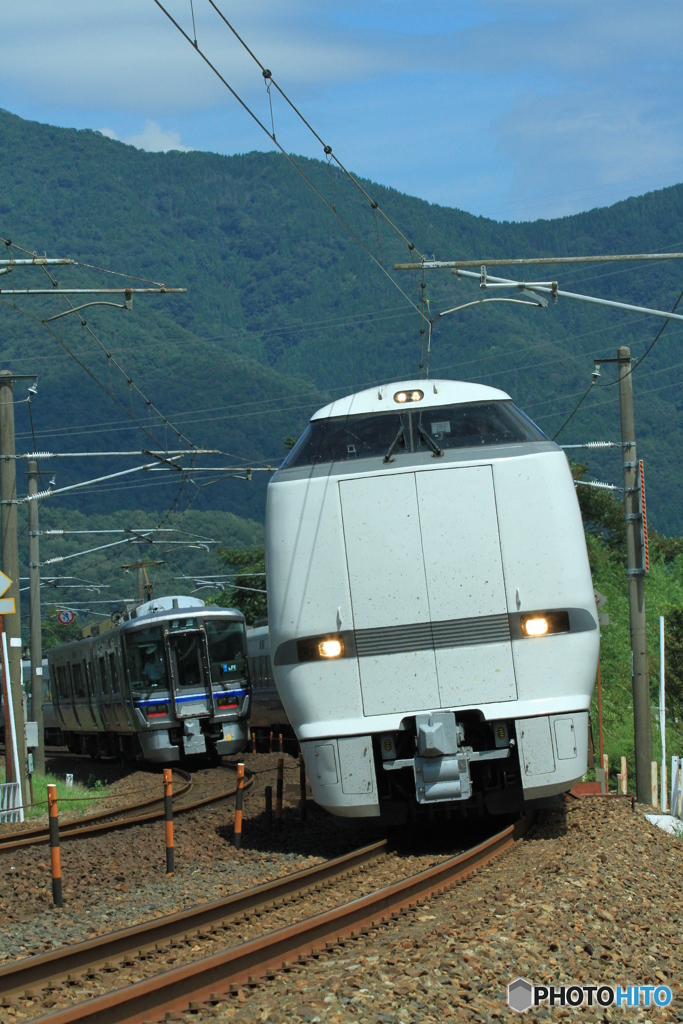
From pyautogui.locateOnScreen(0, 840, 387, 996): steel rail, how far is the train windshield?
11.6 feet

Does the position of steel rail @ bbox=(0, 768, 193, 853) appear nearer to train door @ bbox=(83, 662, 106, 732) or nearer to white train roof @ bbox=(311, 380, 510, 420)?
white train roof @ bbox=(311, 380, 510, 420)

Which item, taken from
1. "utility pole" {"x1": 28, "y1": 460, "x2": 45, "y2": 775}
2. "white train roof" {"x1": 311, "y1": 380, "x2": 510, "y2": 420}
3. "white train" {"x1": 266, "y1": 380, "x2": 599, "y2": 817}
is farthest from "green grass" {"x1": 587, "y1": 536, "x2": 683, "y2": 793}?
"white train" {"x1": 266, "y1": 380, "x2": 599, "y2": 817}

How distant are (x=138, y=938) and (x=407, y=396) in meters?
5.55

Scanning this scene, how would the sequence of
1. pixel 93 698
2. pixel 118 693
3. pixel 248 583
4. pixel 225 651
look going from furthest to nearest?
1. pixel 248 583
2. pixel 93 698
3. pixel 118 693
4. pixel 225 651

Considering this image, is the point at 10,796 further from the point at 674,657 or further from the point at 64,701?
the point at 674,657

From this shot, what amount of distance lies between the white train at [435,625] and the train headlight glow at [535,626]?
0.5 inches

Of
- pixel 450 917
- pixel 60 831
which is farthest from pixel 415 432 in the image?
pixel 60 831

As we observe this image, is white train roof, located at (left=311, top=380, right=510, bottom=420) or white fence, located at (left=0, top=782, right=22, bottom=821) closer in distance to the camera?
white train roof, located at (left=311, top=380, right=510, bottom=420)

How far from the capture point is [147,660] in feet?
76.9

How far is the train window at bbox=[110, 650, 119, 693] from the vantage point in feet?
82.2

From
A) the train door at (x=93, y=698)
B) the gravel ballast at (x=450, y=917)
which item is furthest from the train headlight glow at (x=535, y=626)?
the train door at (x=93, y=698)

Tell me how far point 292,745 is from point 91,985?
2431cm

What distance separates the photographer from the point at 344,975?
5906 millimetres

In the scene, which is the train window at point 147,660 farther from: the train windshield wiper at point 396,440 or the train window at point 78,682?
the train windshield wiper at point 396,440
